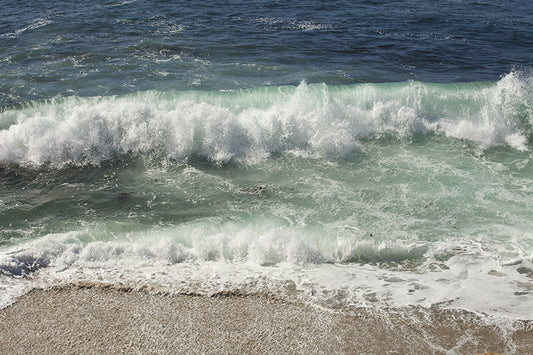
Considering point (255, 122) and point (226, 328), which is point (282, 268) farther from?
point (255, 122)

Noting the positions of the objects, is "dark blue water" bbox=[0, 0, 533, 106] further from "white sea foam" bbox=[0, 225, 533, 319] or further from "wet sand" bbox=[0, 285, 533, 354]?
"wet sand" bbox=[0, 285, 533, 354]

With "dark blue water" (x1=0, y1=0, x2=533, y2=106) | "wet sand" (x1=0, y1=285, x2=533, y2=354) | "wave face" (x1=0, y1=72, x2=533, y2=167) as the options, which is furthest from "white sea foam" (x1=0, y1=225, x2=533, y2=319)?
"dark blue water" (x1=0, y1=0, x2=533, y2=106)

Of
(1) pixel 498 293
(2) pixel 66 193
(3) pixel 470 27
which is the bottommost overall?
(1) pixel 498 293

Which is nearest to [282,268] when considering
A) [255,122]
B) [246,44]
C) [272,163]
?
[272,163]

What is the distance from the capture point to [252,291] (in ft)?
18.1

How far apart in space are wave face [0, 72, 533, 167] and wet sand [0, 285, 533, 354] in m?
4.35

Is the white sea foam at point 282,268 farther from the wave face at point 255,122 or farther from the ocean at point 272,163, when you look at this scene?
the wave face at point 255,122

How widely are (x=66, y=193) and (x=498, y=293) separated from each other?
24.2 feet

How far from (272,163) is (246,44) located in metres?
7.57

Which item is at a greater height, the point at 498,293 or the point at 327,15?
the point at 327,15

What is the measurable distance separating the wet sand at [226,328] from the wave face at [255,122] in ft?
14.3

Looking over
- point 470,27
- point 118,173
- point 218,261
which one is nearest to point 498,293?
point 218,261

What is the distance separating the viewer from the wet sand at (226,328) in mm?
4766

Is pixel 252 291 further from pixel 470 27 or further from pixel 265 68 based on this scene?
pixel 470 27
